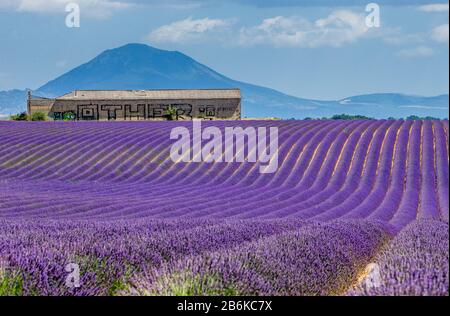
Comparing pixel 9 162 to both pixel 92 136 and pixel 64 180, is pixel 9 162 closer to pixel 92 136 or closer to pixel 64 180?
pixel 64 180

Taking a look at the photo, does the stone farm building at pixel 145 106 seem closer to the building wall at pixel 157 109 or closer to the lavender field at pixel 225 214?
the building wall at pixel 157 109

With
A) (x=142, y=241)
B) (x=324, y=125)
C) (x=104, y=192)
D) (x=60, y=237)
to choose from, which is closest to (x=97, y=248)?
(x=142, y=241)

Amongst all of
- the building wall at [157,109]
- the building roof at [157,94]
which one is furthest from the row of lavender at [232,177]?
the building roof at [157,94]

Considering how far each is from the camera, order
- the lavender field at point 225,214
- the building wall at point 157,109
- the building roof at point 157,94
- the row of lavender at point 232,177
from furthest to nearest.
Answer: the building roof at point 157,94 → the building wall at point 157,109 → the row of lavender at point 232,177 → the lavender field at point 225,214

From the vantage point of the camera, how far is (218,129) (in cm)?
2522

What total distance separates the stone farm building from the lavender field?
1077 inches

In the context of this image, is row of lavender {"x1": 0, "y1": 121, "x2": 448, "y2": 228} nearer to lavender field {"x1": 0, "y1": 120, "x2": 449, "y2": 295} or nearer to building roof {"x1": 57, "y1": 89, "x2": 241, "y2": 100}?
lavender field {"x1": 0, "y1": 120, "x2": 449, "y2": 295}

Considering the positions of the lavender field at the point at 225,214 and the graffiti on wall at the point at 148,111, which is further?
the graffiti on wall at the point at 148,111

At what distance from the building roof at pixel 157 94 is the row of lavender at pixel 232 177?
2970cm

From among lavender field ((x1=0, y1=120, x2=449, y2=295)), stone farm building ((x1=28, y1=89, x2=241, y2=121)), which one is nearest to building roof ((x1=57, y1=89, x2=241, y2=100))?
stone farm building ((x1=28, y1=89, x2=241, y2=121))

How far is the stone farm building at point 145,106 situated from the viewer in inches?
2167

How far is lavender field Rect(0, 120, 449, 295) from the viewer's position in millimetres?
4000

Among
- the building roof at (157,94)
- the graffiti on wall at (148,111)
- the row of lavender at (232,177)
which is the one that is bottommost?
the row of lavender at (232,177)
